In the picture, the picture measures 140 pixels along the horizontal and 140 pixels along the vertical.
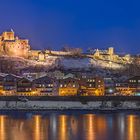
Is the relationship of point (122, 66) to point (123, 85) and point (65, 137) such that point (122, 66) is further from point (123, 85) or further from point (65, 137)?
point (65, 137)

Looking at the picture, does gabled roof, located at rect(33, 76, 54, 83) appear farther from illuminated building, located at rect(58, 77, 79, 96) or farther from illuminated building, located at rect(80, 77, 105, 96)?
illuminated building, located at rect(80, 77, 105, 96)

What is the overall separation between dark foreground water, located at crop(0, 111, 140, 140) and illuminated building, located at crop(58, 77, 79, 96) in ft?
24.3

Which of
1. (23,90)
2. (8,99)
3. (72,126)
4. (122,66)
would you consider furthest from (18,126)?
(122,66)

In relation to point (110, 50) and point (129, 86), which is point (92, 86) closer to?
point (129, 86)

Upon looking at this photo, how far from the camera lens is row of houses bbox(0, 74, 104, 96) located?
119 ft

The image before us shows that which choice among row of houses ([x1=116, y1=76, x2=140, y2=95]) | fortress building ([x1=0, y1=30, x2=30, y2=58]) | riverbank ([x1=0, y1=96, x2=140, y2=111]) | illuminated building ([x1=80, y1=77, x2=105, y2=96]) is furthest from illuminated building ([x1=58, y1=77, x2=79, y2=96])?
fortress building ([x1=0, y1=30, x2=30, y2=58])

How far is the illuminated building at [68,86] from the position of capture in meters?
36.7

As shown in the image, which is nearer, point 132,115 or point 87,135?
point 87,135

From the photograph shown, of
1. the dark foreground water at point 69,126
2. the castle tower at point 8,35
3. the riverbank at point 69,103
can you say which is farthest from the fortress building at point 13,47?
the dark foreground water at point 69,126

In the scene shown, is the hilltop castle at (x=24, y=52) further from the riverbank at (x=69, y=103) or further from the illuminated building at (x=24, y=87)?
the riverbank at (x=69, y=103)

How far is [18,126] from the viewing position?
77.8ft

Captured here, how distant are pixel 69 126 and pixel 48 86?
44.1 ft

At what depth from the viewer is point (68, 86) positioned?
37250mm

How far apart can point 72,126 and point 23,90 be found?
12898 mm
